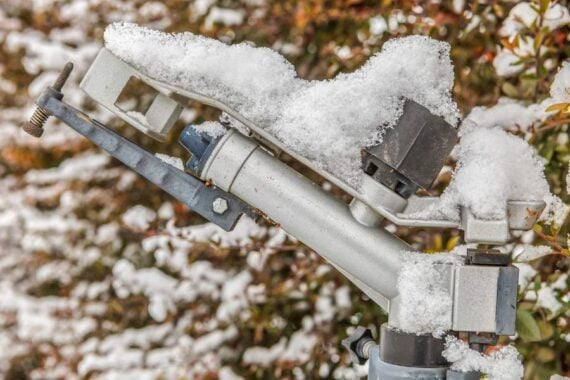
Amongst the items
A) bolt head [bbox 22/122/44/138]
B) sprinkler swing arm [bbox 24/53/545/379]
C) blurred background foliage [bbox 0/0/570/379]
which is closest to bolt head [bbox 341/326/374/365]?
sprinkler swing arm [bbox 24/53/545/379]

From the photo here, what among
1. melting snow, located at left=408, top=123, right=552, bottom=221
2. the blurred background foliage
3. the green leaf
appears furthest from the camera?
the blurred background foliage

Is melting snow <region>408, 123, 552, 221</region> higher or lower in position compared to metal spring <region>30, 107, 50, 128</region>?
higher

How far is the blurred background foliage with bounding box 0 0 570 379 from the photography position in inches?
41.9

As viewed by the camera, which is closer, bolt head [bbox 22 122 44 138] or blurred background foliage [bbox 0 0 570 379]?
bolt head [bbox 22 122 44 138]

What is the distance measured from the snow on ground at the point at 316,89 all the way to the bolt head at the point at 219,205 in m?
0.10

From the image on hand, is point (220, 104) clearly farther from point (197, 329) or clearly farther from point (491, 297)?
point (197, 329)

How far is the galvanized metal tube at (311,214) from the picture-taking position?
→ 0.64m

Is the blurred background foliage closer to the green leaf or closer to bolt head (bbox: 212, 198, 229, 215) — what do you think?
the green leaf

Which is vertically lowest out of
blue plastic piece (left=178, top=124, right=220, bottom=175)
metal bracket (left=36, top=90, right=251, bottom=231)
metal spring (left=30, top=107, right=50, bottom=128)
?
metal spring (left=30, top=107, right=50, bottom=128)

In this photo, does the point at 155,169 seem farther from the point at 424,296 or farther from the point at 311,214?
the point at 424,296

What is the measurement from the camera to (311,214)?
65 cm

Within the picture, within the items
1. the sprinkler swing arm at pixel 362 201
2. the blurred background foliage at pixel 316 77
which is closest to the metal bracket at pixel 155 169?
the sprinkler swing arm at pixel 362 201

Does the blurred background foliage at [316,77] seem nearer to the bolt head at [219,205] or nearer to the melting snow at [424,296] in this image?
the melting snow at [424,296]

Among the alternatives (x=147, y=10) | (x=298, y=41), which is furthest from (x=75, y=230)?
(x=298, y=41)
